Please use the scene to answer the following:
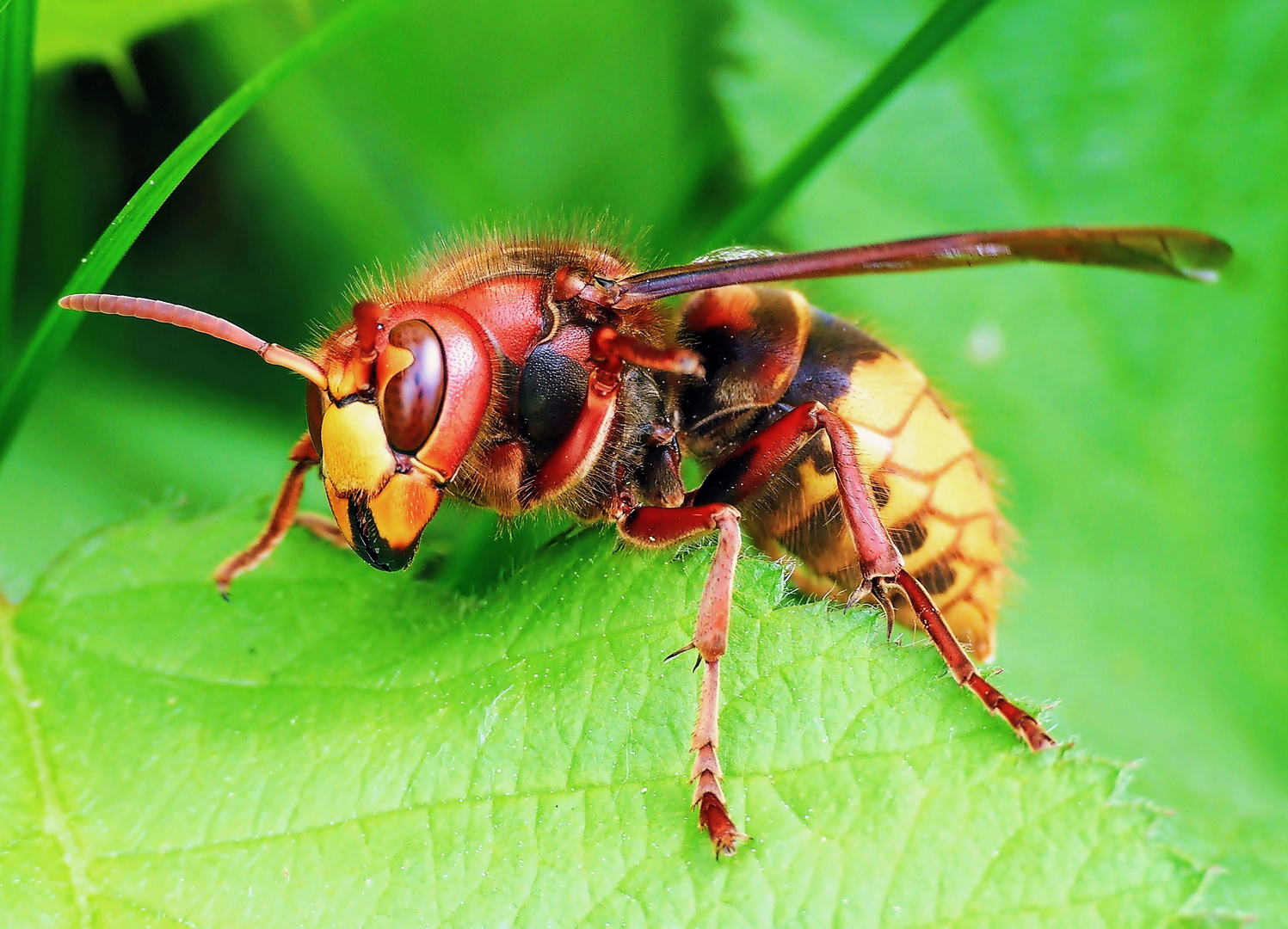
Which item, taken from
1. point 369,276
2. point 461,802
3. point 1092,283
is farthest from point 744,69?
point 461,802

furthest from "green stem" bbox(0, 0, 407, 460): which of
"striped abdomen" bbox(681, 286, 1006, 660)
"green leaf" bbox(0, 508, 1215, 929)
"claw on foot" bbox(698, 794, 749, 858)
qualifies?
"claw on foot" bbox(698, 794, 749, 858)

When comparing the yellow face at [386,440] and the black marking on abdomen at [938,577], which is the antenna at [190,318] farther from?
the black marking on abdomen at [938,577]

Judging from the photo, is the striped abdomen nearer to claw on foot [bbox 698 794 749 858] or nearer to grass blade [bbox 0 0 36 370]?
claw on foot [bbox 698 794 749 858]

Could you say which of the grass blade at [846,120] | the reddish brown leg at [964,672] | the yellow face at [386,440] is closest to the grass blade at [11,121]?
the yellow face at [386,440]

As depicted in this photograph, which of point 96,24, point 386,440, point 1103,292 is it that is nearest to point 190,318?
point 386,440

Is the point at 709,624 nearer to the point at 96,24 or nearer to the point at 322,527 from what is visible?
the point at 322,527

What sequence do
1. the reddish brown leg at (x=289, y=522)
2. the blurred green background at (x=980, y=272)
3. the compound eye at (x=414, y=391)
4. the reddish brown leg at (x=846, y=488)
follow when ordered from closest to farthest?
the compound eye at (x=414, y=391)
the reddish brown leg at (x=846, y=488)
the reddish brown leg at (x=289, y=522)
the blurred green background at (x=980, y=272)

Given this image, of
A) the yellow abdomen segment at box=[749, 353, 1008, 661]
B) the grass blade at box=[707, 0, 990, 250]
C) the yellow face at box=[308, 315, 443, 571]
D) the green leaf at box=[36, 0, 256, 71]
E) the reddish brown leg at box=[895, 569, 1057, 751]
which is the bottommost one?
the reddish brown leg at box=[895, 569, 1057, 751]
